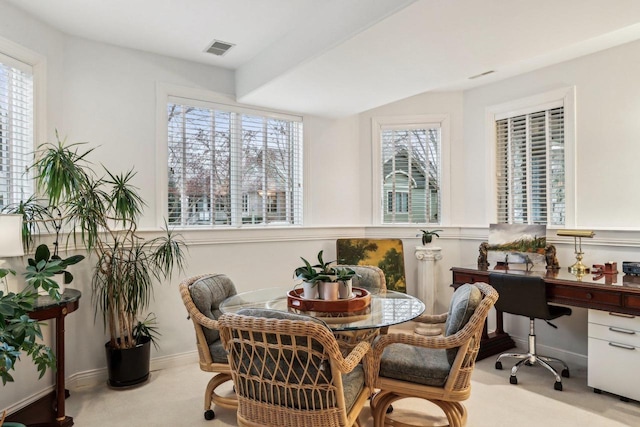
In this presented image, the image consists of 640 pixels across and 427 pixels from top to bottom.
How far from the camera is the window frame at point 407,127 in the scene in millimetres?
4625

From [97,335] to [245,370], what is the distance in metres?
2.12

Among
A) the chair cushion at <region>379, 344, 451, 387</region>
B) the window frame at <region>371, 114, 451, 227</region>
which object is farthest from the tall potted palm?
the window frame at <region>371, 114, 451, 227</region>

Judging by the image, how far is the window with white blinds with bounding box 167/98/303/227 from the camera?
3812mm

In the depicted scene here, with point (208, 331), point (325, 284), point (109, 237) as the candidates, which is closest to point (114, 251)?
point (109, 237)

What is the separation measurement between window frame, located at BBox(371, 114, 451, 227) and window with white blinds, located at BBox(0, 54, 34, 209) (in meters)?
3.32

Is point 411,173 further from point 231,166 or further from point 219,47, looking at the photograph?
point 219,47

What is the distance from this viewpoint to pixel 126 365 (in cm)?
311

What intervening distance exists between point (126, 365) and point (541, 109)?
4.33 meters

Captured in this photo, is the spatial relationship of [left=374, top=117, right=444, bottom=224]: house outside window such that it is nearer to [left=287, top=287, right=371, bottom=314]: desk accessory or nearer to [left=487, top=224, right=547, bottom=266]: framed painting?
[left=487, top=224, right=547, bottom=266]: framed painting

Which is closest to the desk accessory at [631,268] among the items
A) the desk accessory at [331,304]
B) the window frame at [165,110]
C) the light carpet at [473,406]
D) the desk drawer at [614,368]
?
the desk drawer at [614,368]

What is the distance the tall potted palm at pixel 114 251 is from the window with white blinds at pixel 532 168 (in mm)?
3337

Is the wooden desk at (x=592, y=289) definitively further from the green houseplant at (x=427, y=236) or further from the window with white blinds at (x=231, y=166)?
the window with white blinds at (x=231, y=166)

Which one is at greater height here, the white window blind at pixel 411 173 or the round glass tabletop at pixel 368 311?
the white window blind at pixel 411 173

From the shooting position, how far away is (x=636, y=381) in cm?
277
